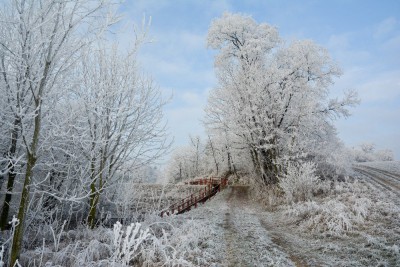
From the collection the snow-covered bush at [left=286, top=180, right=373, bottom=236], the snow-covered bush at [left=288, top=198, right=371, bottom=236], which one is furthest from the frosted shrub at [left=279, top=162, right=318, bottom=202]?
the snow-covered bush at [left=288, top=198, right=371, bottom=236]

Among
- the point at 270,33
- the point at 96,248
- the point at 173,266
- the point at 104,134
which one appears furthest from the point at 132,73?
the point at 270,33

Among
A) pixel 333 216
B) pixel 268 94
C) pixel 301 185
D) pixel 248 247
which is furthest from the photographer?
pixel 268 94

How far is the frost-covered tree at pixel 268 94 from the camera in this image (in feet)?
57.3

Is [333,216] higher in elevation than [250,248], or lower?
higher

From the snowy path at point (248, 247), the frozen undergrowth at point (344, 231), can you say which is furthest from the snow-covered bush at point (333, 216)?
the snowy path at point (248, 247)

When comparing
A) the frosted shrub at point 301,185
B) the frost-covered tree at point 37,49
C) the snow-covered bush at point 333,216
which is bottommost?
the snow-covered bush at point 333,216

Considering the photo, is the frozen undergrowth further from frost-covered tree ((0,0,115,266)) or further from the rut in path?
frost-covered tree ((0,0,115,266))

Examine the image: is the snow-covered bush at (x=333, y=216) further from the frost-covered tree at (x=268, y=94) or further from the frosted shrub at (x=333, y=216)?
the frost-covered tree at (x=268, y=94)

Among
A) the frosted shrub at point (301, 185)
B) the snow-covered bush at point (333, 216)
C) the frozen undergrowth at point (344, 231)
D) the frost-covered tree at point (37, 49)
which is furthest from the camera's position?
the frosted shrub at point (301, 185)

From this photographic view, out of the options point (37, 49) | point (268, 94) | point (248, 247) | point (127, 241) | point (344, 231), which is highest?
point (268, 94)

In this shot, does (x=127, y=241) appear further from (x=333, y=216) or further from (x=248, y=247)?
(x=333, y=216)

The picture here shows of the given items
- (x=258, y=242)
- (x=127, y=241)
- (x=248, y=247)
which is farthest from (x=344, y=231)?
(x=127, y=241)

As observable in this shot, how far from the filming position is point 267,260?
6.34m

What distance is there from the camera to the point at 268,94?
59.3 feet
